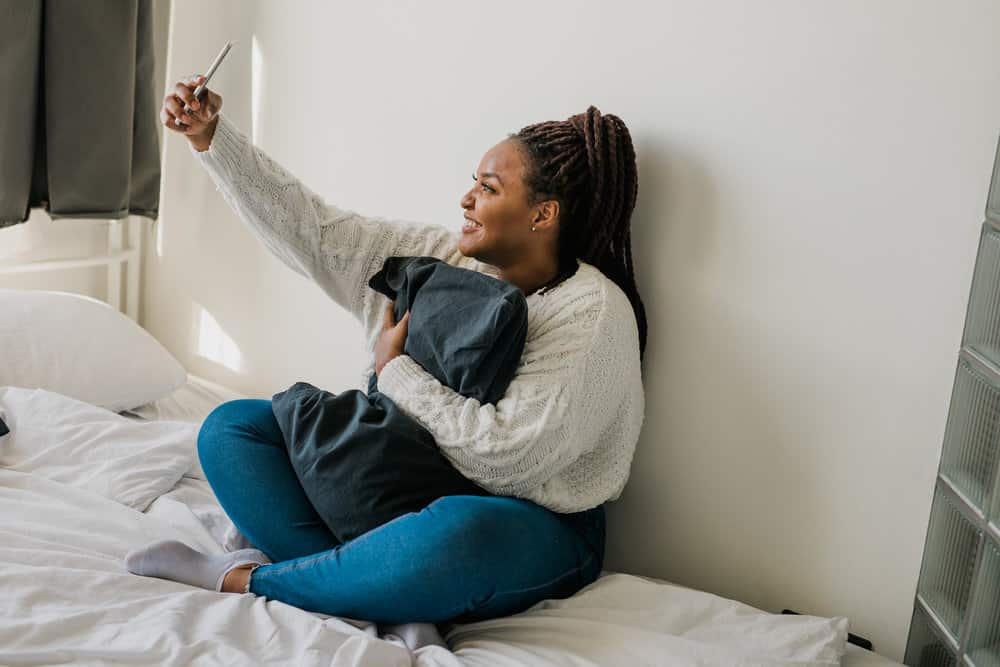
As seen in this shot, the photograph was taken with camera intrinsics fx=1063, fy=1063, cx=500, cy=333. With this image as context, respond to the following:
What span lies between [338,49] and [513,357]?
3.10ft

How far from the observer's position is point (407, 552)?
4.57 ft

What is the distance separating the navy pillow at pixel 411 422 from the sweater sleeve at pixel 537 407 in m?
0.02

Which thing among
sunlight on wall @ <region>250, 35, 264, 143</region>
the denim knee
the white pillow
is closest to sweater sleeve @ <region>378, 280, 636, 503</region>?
the denim knee

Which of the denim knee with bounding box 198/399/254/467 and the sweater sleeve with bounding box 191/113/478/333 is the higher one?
the sweater sleeve with bounding box 191/113/478/333

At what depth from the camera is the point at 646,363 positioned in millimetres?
1754

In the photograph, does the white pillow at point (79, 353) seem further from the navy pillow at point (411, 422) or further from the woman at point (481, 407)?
the navy pillow at point (411, 422)

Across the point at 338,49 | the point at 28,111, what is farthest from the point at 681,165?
the point at 28,111

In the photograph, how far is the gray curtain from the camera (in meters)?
2.20

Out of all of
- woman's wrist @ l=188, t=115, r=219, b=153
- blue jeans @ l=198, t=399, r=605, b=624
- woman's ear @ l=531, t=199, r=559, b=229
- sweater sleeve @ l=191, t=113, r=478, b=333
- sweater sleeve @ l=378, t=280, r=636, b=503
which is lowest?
blue jeans @ l=198, t=399, r=605, b=624

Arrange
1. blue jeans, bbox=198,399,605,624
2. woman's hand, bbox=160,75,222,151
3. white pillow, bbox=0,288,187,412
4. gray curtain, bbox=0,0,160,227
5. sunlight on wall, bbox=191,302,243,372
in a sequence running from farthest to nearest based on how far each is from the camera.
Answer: sunlight on wall, bbox=191,302,243,372 < gray curtain, bbox=0,0,160,227 < white pillow, bbox=0,288,187,412 < woman's hand, bbox=160,75,222,151 < blue jeans, bbox=198,399,605,624

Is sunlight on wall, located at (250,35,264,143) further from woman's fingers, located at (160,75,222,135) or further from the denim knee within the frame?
the denim knee

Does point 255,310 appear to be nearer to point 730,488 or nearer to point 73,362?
point 73,362

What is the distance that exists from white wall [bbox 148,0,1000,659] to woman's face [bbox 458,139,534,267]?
0.64 ft

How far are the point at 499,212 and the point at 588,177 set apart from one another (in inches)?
5.9
